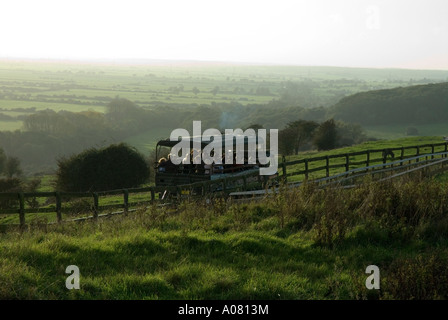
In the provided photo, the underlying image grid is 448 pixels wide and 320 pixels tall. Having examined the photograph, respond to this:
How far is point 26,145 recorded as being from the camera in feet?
356

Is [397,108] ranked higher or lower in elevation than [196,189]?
lower

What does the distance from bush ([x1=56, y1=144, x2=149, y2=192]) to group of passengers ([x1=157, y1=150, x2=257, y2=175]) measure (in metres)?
26.6

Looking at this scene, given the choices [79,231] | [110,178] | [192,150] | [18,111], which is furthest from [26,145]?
[79,231]

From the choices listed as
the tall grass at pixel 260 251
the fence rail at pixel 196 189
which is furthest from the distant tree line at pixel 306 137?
the tall grass at pixel 260 251

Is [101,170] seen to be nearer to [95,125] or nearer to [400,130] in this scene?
[95,125]

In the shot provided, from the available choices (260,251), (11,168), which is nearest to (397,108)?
(11,168)

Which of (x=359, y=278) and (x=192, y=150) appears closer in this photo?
(x=359, y=278)

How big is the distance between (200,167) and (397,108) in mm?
143033

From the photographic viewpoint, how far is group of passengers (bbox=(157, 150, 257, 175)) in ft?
57.8

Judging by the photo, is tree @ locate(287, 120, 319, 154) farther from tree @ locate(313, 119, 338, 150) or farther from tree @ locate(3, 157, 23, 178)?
tree @ locate(3, 157, 23, 178)

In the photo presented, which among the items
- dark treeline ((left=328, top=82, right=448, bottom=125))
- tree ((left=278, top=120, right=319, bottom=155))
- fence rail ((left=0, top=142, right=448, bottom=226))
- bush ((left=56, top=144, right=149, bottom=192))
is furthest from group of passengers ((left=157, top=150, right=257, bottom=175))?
dark treeline ((left=328, top=82, right=448, bottom=125))

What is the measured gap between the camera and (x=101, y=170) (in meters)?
44.4
